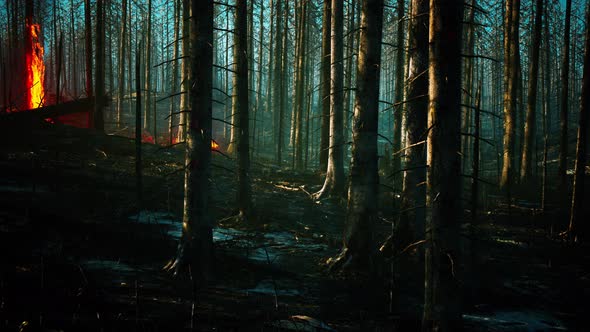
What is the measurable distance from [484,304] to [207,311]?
13.9 ft

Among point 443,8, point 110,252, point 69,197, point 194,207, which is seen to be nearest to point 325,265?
point 194,207

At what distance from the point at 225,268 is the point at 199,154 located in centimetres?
204

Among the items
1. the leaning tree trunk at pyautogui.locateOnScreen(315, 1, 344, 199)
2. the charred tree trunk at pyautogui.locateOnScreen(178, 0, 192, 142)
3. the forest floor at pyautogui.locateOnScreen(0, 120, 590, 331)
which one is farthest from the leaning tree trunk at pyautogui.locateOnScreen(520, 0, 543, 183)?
the charred tree trunk at pyautogui.locateOnScreen(178, 0, 192, 142)

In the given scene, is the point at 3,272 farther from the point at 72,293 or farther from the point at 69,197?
the point at 69,197

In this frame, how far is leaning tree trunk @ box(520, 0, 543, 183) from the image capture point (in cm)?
1588

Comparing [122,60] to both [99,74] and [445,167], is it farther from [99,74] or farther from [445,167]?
[445,167]

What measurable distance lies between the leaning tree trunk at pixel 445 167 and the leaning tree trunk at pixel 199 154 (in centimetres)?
352

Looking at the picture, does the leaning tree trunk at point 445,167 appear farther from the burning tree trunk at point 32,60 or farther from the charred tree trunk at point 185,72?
the burning tree trunk at point 32,60

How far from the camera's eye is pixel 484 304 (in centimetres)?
615

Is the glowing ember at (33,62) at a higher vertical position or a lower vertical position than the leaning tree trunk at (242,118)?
higher

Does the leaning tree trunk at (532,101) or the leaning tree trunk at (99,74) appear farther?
the leaning tree trunk at (99,74)

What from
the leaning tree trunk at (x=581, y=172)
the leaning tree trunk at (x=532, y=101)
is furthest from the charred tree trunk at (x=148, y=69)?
the leaning tree trunk at (x=581, y=172)

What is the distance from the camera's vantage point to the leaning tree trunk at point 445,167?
13.7 feet

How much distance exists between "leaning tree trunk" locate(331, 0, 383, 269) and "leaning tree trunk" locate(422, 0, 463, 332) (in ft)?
8.50
